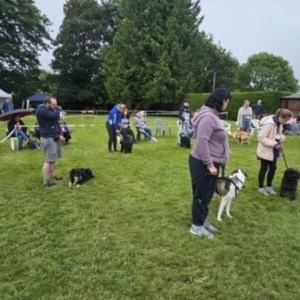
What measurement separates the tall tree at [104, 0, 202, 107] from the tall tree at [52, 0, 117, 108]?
5.81m

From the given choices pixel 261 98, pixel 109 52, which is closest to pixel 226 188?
pixel 261 98

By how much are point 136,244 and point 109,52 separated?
3205 centimetres

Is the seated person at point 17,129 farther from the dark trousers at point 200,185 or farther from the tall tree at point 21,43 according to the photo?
the tall tree at point 21,43

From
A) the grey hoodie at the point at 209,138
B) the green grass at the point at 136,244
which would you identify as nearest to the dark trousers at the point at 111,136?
the green grass at the point at 136,244

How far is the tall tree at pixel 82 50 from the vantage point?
3756cm

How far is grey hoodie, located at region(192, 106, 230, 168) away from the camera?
3.88 metres

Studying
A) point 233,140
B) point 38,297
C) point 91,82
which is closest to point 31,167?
point 38,297

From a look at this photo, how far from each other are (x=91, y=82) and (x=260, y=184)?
1360 inches

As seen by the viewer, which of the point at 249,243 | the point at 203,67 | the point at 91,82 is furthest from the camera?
the point at 91,82

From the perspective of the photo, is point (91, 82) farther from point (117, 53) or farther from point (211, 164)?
point (211, 164)

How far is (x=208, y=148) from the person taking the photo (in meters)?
3.91

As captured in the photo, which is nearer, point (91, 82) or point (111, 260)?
point (111, 260)

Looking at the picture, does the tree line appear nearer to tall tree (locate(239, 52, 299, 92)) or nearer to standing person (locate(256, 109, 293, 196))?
tall tree (locate(239, 52, 299, 92))

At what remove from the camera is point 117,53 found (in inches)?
1298
